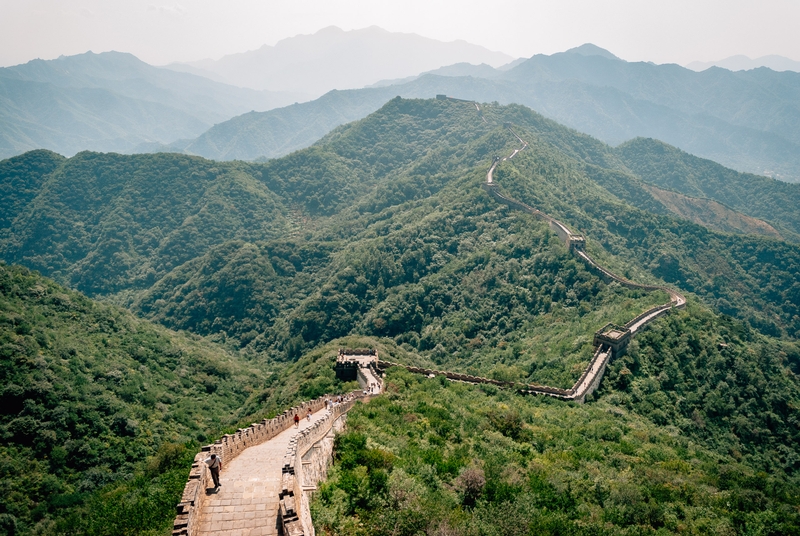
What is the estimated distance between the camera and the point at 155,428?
191 feet

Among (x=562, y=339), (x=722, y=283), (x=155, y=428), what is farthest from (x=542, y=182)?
(x=155, y=428)

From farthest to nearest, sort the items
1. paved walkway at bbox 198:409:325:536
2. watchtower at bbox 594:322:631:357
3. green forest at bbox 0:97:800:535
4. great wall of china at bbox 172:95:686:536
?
watchtower at bbox 594:322:631:357
green forest at bbox 0:97:800:535
paved walkway at bbox 198:409:325:536
great wall of china at bbox 172:95:686:536

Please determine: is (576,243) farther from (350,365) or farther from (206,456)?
(206,456)

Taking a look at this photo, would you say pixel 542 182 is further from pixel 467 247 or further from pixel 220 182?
pixel 220 182

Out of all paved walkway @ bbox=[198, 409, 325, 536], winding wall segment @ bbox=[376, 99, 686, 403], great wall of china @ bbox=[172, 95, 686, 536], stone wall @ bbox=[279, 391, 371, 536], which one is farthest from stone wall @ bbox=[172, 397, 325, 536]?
winding wall segment @ bbox=[376, 99, 686, 403]

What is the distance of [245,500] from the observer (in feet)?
62.4

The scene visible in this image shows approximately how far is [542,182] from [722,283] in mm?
49528

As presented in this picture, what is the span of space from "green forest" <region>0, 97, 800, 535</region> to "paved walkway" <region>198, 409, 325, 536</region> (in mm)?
2273

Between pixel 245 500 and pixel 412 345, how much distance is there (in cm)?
6904

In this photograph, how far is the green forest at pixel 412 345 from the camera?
28.6m

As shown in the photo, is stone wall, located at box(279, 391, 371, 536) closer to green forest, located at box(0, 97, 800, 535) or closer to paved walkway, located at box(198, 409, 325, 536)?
paved walkway, located at box(198, 409, 325, 536)

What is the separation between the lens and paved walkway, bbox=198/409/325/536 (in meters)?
17.5

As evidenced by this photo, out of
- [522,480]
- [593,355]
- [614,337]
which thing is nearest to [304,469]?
[522,480]

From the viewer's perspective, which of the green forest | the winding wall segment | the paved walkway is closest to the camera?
the paved walkway
